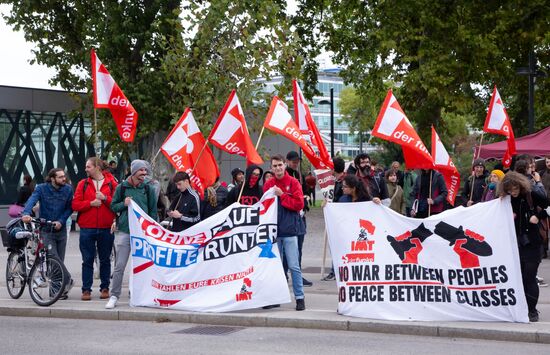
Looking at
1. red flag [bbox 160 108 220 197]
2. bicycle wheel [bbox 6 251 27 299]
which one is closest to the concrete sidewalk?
bicycle wheel [bbox 6 251 27 299]

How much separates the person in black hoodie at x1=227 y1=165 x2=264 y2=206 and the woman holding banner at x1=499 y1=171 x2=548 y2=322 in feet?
13.5

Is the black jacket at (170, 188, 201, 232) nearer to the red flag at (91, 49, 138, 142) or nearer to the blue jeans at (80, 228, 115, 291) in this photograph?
the blue jeans at (80, 228, 115, 291)

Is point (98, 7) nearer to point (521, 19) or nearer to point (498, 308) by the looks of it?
point (521, 19)

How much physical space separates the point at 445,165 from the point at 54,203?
5.72 meters

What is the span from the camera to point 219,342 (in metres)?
9.75

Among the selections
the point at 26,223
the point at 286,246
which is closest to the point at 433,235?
the point at 286,246

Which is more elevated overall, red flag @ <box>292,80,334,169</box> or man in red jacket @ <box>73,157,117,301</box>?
red flag @ <box>292,80,334,169</box>

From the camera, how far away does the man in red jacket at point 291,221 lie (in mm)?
11383

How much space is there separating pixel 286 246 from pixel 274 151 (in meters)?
31.8

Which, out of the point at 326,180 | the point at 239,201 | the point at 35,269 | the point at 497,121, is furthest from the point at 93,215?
the point at 497,121

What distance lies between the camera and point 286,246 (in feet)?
37.7

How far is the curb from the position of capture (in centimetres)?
958

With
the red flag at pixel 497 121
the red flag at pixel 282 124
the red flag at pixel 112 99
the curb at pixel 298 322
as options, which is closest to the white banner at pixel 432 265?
the curb at pixel 298 322

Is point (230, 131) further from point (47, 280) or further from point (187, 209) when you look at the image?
point (47, 280)
